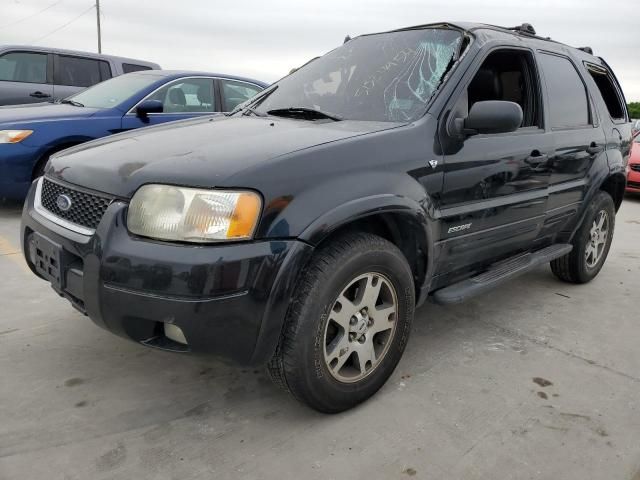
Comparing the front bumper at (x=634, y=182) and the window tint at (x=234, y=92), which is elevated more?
the window tint at (x=234, y=92)

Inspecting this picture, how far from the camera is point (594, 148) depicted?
3.66m

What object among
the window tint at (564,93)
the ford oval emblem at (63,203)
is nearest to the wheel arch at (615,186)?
the window tint at (564,93)

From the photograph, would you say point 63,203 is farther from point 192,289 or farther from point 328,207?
point 328,207

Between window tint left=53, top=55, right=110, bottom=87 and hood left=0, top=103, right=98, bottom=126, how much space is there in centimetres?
229

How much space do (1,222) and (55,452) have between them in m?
3.90

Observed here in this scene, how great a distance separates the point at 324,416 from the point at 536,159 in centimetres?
189

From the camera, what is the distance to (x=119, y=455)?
194cm

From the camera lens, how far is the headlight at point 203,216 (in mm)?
1814

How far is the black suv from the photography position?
1825mm

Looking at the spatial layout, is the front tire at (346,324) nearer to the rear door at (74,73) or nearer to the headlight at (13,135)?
the headlight at (13,135)

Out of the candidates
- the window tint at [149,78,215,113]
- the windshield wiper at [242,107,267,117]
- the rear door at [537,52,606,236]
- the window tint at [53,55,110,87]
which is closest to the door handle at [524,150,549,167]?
the rear door at [537,52,606,236]

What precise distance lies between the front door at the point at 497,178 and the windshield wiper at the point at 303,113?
2.00 feet

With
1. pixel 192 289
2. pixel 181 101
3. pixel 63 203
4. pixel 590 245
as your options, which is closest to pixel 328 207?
pixel 192 289

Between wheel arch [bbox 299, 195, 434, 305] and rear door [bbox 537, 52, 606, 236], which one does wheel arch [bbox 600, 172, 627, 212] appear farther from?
wheel arch [bbox 299, 195, 434, 305]
